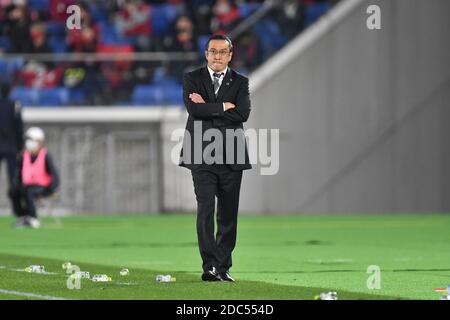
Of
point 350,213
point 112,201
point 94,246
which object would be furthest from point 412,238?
point 112,201

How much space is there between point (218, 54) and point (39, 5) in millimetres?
23345

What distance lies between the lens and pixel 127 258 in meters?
17.7

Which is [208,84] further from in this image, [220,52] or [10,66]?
[10,66]

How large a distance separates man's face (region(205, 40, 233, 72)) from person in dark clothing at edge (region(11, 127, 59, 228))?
46.7ft

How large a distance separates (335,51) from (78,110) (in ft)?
19.3

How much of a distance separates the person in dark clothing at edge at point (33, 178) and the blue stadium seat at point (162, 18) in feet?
24.2

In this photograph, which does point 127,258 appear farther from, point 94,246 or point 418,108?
point 418,108

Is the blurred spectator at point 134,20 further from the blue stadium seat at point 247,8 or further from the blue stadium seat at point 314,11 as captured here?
the blue stadium seat at point 314,11

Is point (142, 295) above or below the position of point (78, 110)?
below

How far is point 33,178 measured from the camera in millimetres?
27562

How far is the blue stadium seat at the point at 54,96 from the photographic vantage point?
33.3 m

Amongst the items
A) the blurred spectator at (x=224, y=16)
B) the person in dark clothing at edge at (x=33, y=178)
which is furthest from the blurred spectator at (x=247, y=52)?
the person in dark clothing at edge at (x=33, y=178)

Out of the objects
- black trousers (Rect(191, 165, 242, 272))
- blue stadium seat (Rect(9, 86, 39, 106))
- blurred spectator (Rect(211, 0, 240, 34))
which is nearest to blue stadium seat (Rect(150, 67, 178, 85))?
blurred spectator (Rect(211, 0, 240, 34))

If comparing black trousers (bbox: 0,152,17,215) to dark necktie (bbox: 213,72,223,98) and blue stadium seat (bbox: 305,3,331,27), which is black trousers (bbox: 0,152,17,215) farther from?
dark necktie (bbox: 213,72,223,98)
